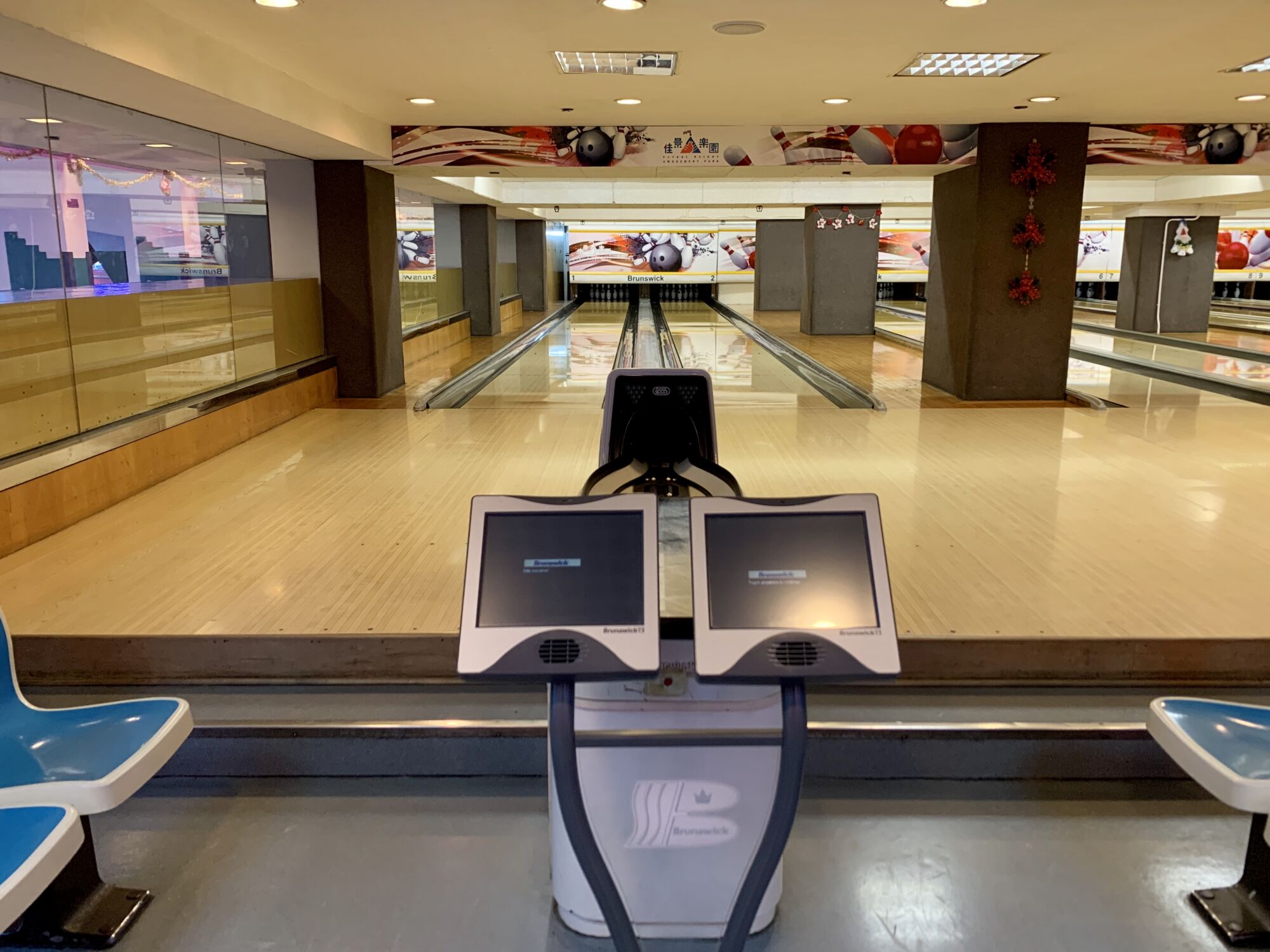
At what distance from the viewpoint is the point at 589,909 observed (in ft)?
7.36

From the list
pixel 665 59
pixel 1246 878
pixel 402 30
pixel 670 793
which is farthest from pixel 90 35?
pixel 1246 878

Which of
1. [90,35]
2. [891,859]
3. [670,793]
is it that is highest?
[90,35]

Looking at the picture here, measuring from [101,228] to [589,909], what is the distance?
15.7 ft

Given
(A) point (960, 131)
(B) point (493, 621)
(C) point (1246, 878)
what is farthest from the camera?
(A) point (960, 131)

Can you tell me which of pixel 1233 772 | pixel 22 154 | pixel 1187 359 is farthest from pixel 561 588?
pixel 1187 359

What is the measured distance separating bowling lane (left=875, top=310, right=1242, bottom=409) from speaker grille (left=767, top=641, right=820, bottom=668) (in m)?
7.85

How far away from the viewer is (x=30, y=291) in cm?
462

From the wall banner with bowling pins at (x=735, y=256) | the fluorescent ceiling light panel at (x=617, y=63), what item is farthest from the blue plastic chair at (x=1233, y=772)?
the wall banner with bowling pins at (x=735, y=256)

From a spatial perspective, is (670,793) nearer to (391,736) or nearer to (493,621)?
(493,621)

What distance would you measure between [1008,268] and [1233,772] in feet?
22.6

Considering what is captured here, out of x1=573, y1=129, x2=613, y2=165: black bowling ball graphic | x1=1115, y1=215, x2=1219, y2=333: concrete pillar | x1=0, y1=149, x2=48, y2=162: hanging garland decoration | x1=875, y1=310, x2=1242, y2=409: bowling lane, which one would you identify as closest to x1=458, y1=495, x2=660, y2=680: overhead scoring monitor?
x1=0, y1=149, x2=48, y2=162: hanging garland decoration

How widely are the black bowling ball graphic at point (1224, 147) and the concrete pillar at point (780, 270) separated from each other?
1149 cm

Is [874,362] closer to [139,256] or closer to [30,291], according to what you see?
[139,256]

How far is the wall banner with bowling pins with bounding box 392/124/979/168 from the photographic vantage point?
834 cm
